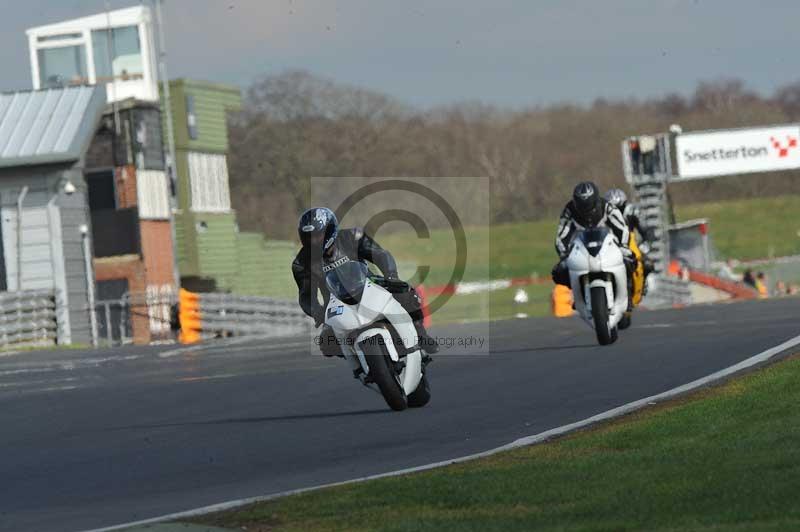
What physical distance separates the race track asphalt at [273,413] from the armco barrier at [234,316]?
8848 millimetres

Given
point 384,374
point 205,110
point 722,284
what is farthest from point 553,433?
point 205,110

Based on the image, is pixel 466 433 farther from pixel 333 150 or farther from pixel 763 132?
pixel 333 150

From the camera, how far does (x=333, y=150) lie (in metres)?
55.9

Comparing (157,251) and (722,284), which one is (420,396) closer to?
(157,251)

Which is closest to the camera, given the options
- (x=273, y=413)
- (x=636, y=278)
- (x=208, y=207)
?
(x=273, y=413)

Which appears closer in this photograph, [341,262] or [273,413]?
[341,262]

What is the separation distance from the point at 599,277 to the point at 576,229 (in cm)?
85

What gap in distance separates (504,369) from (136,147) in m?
27.1

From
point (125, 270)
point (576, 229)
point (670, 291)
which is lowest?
point (670, 291)

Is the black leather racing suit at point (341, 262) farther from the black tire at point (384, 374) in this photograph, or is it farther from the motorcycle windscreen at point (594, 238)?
the motorcycle windscreen at point (594, 238)

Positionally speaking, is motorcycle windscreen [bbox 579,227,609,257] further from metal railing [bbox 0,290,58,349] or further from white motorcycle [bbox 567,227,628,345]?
metal railing [bbox 0,290,58,349]

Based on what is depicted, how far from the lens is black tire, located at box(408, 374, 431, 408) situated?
12.6m

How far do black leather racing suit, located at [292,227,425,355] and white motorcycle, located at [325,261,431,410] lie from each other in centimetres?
8

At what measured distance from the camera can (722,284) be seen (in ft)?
150
